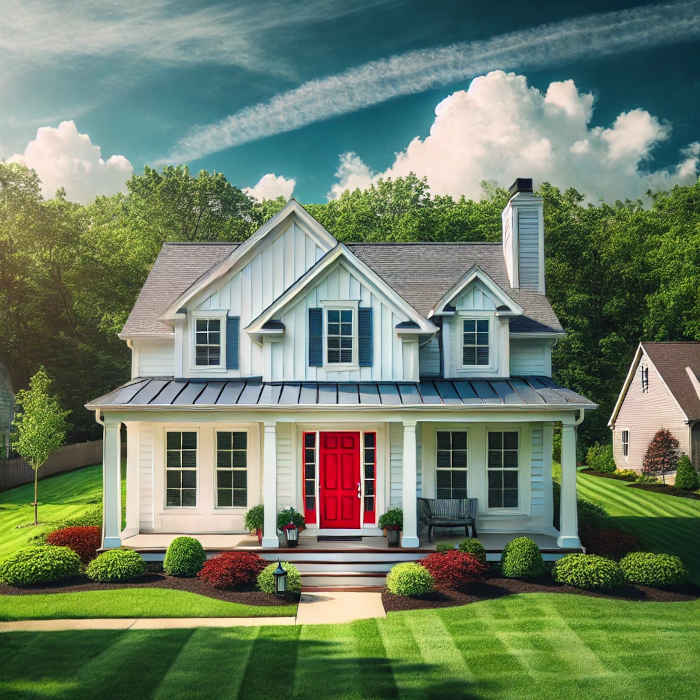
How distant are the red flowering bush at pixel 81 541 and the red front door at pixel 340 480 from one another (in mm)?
5878

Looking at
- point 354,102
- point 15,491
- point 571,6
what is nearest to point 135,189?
point 354,102

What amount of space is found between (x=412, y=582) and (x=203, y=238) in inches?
1682

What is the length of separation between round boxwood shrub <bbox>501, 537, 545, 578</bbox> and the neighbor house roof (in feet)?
21.3

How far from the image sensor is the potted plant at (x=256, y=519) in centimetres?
1689

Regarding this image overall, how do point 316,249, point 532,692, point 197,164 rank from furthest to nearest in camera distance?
1. point 197,164
2. point 316,249
3. point 532,692

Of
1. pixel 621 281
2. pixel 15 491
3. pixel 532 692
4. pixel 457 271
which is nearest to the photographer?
pixel 532 692

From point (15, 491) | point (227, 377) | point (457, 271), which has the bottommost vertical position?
point (15, 491)

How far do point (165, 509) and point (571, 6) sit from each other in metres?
25.6

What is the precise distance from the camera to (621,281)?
44969 millimetres

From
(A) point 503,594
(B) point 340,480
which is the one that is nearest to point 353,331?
(B) point 340,480

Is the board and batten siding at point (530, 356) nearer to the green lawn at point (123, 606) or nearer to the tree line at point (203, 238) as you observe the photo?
the green lawn at point (123, 606)

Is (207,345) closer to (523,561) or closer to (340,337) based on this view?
(340,337)

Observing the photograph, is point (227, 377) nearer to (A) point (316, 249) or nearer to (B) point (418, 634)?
(A) point (316, 249)

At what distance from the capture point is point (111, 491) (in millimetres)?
16047
